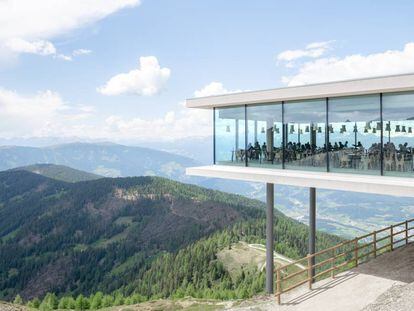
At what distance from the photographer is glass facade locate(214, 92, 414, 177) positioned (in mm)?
16453

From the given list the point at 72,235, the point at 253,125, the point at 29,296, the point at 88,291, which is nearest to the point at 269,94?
the point at 253,125

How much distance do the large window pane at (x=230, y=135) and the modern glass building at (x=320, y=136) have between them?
5 cm

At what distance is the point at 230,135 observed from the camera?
883 inches

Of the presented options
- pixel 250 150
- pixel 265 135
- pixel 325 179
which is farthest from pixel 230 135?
pixel 325 179

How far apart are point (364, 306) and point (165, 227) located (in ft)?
526

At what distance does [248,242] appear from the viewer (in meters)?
128

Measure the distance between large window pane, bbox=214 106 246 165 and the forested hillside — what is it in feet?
230

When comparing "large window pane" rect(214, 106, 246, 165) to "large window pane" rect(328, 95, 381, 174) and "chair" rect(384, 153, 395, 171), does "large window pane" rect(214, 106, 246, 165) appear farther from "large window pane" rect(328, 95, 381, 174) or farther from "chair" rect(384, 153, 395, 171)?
"chair" rect(384, 153, 395, 171)

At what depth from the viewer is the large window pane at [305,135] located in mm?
18672

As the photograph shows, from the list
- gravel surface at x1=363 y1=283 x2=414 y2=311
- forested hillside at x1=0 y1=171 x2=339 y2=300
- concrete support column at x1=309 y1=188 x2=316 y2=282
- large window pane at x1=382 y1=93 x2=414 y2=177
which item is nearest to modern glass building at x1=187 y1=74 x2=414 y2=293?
large window pane at x1=382 y1=93 x2=414 y2=177

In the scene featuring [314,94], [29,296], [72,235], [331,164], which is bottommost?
[29,296]

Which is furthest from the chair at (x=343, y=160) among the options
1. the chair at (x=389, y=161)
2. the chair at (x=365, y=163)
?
the chair at (x=389, y=161)

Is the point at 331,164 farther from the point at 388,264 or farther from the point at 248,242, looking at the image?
the point at 248,242

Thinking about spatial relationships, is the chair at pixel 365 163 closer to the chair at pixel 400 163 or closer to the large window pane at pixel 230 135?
the chair at pixel 400 163
